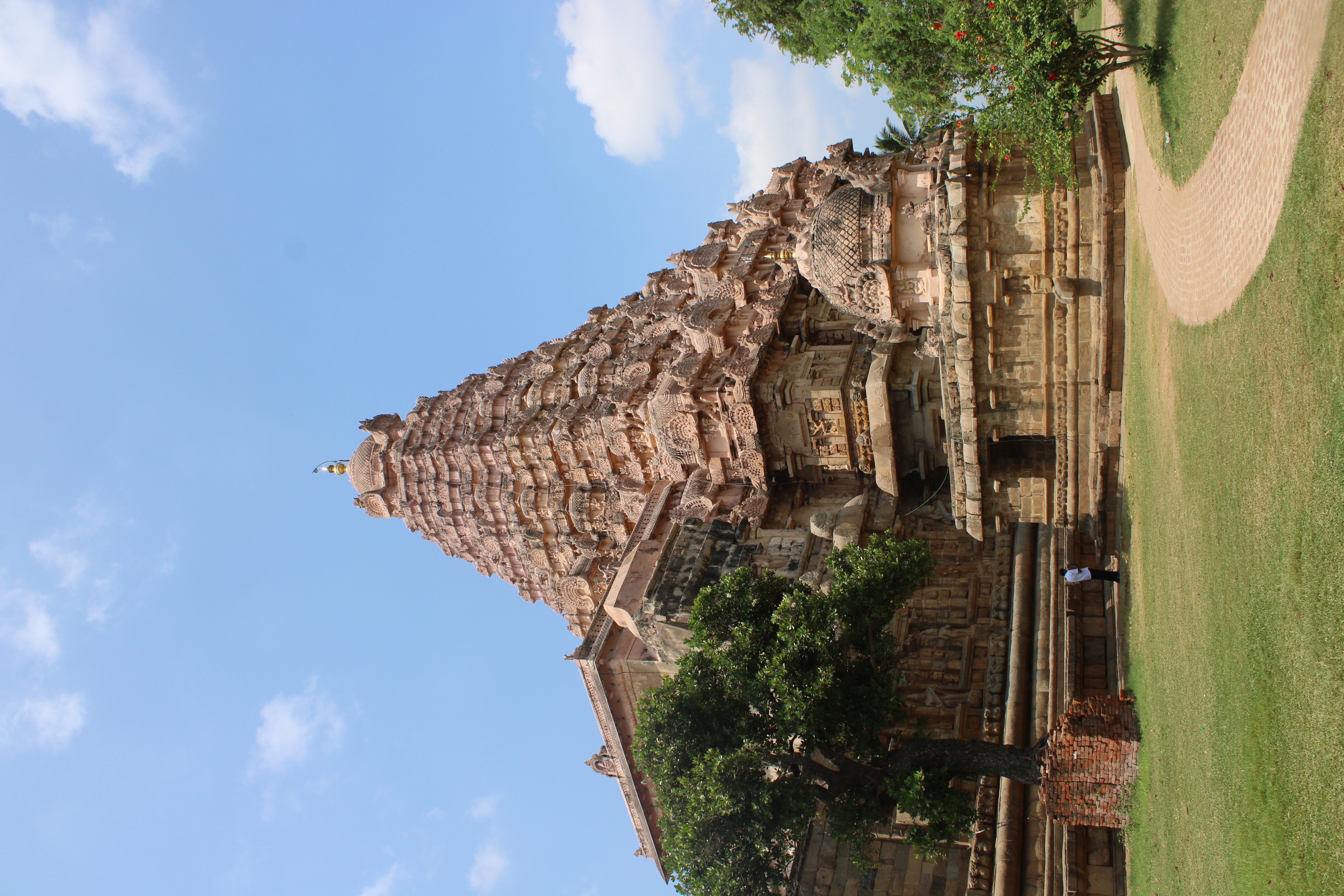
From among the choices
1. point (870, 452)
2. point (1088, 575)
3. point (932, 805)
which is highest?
point (870, 452)

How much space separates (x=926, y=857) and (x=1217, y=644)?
610 cm

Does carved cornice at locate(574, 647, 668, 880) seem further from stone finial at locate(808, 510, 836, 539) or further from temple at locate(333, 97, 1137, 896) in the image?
stone finial at locate(808, 510, 836, 539)

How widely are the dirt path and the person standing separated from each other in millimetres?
5506

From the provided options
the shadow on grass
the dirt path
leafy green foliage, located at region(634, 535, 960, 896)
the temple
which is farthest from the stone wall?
the shadow on grass

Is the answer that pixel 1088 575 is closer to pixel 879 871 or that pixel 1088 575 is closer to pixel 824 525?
pixel 824 525

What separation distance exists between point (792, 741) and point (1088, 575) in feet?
18.7

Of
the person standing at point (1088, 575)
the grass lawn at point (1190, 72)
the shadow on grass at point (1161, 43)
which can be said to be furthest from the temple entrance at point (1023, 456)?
the shadow on grass at point (1161, 43)

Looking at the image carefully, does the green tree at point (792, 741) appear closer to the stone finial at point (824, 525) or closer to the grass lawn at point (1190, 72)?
the stone finial at point (824, 525)

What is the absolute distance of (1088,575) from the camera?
14.0 meters

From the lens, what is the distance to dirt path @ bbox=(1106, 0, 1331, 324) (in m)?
6.42

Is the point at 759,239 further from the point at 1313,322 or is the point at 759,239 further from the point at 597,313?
the point at 1313,322

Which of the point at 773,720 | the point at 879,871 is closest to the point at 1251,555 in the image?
the point at 773,720

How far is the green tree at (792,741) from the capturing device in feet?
38.2

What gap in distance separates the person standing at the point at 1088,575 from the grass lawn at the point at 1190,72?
21.3 ft
